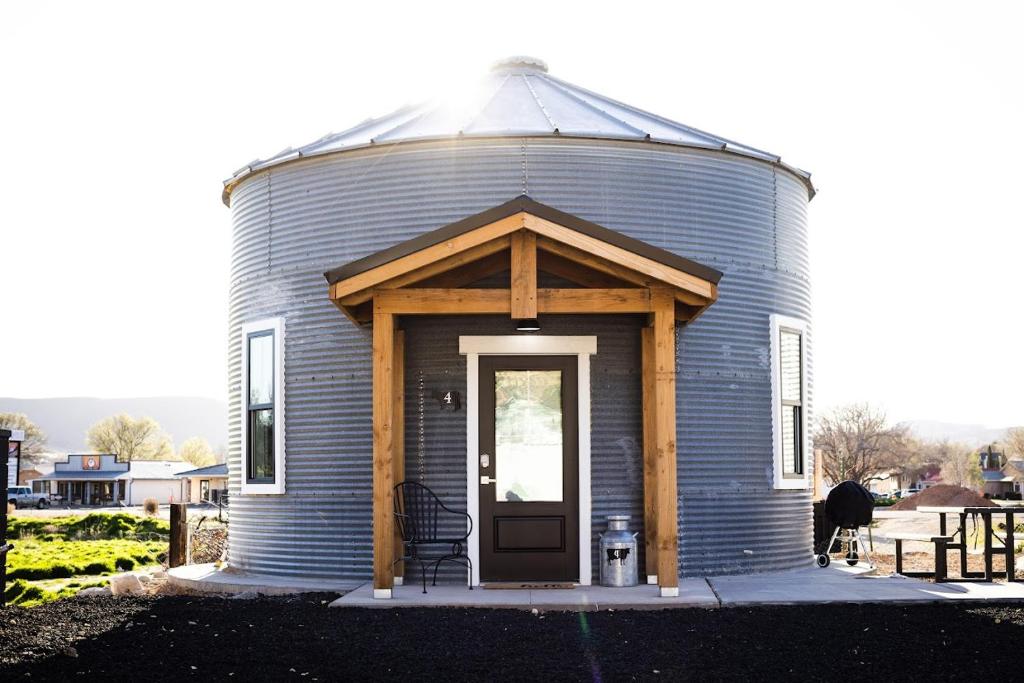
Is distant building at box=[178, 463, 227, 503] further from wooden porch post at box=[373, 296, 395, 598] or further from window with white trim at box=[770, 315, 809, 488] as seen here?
wooden porch post at box=[373, 296, 395, 598]

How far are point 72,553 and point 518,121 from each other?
14.8 metres

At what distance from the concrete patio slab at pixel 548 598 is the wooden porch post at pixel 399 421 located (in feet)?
1.81

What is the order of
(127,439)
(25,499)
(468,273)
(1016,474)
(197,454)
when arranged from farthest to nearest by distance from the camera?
(197,454) < (127,439) < (1016,474) < (25,499) < (468,273)

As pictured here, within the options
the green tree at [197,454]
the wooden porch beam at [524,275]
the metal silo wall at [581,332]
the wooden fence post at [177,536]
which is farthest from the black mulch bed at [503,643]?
the green tree at [197,454]

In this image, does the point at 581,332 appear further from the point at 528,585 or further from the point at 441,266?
the point at 528,585

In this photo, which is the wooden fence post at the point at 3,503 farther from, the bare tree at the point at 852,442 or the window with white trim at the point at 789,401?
the bare tree at the point at 852,442

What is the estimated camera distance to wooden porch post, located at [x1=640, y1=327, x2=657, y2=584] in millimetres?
10062

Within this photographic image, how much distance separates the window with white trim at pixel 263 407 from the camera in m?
11.1

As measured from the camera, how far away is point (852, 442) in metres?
44.5

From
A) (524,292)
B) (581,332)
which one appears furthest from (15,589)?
(524,292)

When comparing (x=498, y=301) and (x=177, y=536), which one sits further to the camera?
(x=177, y=536)

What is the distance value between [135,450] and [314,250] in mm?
93244

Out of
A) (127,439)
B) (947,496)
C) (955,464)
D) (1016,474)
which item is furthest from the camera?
(127,439)

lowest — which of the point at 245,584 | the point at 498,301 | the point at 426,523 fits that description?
the point at 245,584
